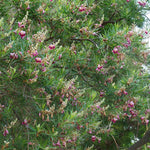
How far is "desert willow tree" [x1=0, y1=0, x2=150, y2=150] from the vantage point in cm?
282

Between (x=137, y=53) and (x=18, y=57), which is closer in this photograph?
(x=18, y=57)

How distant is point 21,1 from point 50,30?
880 millimetres

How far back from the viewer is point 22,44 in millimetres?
2875

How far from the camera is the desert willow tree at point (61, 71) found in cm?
282

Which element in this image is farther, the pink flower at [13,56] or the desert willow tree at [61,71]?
the desert willow tree at [61,71]

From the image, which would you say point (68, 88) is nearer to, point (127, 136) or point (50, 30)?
point (50, 30)

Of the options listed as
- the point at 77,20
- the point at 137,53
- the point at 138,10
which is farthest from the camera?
the point at 138,10

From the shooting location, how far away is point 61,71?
3553mm

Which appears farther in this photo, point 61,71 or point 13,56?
point 61,71

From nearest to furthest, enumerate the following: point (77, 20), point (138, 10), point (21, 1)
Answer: point (21, 1), point (77, 20), point (138, 10)

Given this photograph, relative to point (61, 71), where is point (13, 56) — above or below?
above

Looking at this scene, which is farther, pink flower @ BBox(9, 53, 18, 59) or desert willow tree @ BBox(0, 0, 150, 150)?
desert willow tree @ BBox(0, 0, 150, 150)

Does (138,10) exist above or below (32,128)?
above

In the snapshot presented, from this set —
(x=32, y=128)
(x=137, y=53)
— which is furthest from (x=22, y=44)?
(x=137, y=53)
